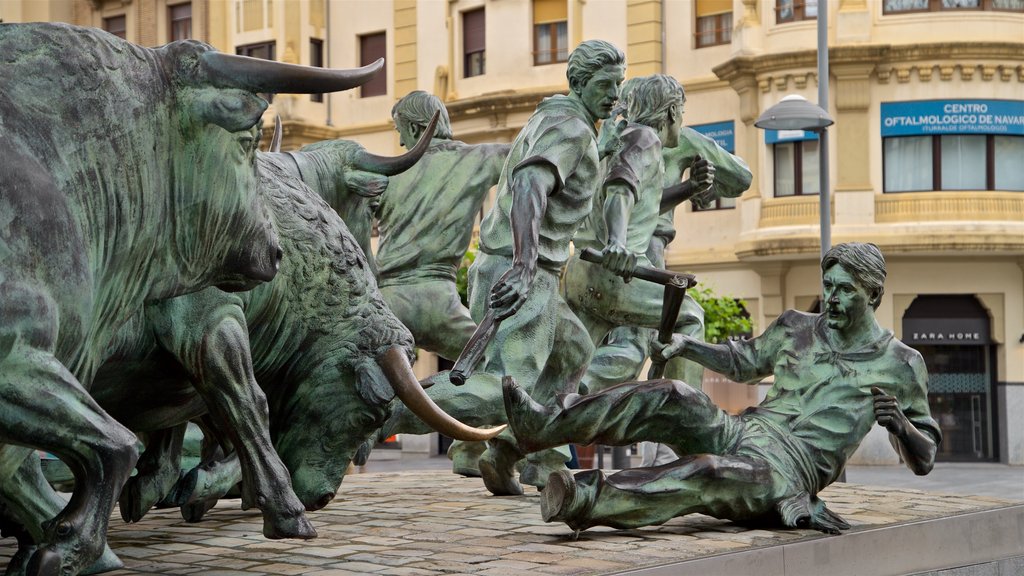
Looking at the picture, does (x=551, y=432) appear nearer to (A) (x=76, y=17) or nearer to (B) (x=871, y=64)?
(B) (x=871, y=64)

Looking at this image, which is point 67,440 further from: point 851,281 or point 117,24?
point 117,24

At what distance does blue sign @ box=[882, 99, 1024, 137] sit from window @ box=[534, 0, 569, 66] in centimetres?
679

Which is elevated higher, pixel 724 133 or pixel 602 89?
pixel 724 133

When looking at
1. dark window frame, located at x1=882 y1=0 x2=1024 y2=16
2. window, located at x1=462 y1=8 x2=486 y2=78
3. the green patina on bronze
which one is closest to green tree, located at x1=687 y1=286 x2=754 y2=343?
dark window frame, located at x1=882 y1=0 x2=1024 y2=16

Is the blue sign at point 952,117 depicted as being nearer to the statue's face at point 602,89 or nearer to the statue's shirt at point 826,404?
the statue's face at point 602,89

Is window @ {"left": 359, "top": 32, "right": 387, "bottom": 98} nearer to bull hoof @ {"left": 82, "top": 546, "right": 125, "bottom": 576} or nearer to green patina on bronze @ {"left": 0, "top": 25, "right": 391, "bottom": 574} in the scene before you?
green patina on bronze @ {"left": 0, "top": 25, "right": 391, "bottom": 574}

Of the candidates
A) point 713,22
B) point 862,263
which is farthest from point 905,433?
point 713,22

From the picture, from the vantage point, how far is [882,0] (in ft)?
94.7

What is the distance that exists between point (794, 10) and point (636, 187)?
21.2 meters

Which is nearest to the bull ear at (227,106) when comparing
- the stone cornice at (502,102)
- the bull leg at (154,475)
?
the bull leg at (154,475)

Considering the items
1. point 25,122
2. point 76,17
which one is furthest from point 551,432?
point 76,17

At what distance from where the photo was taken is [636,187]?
874 centimetres

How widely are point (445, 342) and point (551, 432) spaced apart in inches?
130

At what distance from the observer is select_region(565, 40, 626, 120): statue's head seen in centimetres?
817
